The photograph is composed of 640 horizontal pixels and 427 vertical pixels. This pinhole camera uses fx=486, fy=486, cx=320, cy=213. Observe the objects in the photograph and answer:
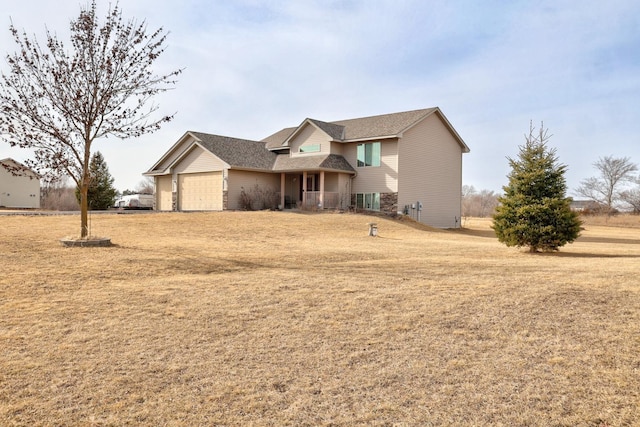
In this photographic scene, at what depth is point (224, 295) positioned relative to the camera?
8.48 metres

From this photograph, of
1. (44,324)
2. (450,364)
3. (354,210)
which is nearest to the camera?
(450,364)

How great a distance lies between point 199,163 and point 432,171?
16.0 meters

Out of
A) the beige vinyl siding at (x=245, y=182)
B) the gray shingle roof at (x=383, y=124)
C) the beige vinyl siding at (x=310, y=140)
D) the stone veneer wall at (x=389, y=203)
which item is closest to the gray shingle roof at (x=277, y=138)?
the beige vinyl siding at (x=310, y=140)

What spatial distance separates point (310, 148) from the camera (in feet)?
110

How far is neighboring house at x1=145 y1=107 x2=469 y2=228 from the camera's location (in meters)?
31.1

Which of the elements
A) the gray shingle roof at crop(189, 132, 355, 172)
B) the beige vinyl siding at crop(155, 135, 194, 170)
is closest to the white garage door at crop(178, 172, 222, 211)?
the gray shingle roof at crop(189, 132, 355, 172)

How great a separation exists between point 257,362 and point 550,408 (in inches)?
119

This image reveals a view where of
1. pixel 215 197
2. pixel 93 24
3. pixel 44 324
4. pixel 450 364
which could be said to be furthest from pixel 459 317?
pixel 215 197

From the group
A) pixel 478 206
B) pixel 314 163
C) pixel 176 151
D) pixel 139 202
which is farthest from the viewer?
pixel 478 206

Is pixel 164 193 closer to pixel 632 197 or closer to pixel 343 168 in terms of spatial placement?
pixel 343 168

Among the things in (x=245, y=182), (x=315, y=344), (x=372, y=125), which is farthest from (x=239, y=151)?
(x=315, y=344)

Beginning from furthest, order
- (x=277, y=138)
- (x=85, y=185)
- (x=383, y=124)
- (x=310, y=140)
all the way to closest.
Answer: (x=277, y=138)
(x=310, y=140)
(x=383, y=124)
(x=85, y=185)

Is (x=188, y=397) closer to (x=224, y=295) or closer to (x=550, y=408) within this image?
(x=550, y=408)

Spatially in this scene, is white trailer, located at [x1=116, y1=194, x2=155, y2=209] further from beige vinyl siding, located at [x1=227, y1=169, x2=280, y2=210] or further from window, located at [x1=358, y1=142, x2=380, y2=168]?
window, located at [x1=358, y1=142, x2=380, y2=168]
